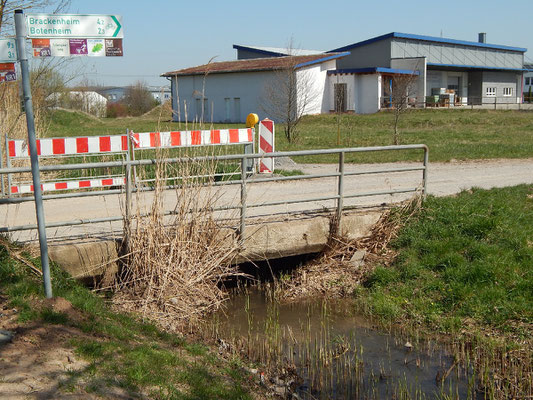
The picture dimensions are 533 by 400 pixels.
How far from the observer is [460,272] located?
27.3 ft

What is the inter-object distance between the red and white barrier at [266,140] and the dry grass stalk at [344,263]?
369 centimetres

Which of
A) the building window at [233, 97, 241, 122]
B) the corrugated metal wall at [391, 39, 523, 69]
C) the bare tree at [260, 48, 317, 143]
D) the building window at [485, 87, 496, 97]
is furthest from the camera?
the building window at [485, 87, 496, 97]

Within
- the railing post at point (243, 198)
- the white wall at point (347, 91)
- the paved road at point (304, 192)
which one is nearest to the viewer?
the railing post at point (243, 198)

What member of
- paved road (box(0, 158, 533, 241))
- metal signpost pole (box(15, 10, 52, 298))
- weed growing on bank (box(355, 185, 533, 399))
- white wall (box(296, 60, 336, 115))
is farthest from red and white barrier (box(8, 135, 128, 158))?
white wall (box(296, 60, 336, 115))

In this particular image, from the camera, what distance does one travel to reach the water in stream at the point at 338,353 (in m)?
6.05

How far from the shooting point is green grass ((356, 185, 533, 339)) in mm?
7562

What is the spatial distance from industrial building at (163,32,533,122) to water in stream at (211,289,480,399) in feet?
90.5

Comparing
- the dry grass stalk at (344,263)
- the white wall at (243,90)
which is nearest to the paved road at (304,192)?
the dry grass stalk at (344,263)

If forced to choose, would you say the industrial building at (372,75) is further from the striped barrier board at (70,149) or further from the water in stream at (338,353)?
the water in stream at (338,353)

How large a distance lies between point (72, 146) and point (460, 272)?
22.9ft

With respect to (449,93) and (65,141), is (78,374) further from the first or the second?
(449,93)

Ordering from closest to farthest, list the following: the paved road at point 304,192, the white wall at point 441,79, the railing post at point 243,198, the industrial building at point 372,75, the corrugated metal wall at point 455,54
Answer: the railing post at point 243,198 → the paved road at point 304,192 → the industrial building at point 372,75 → the corrugated metal wall at point 455,54 → the white wall at point 441,79

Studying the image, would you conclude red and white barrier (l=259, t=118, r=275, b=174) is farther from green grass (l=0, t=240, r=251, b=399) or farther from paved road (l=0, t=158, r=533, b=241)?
green grass (l=0, t=240, r=251, b=399)

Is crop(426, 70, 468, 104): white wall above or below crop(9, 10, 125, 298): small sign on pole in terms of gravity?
above
